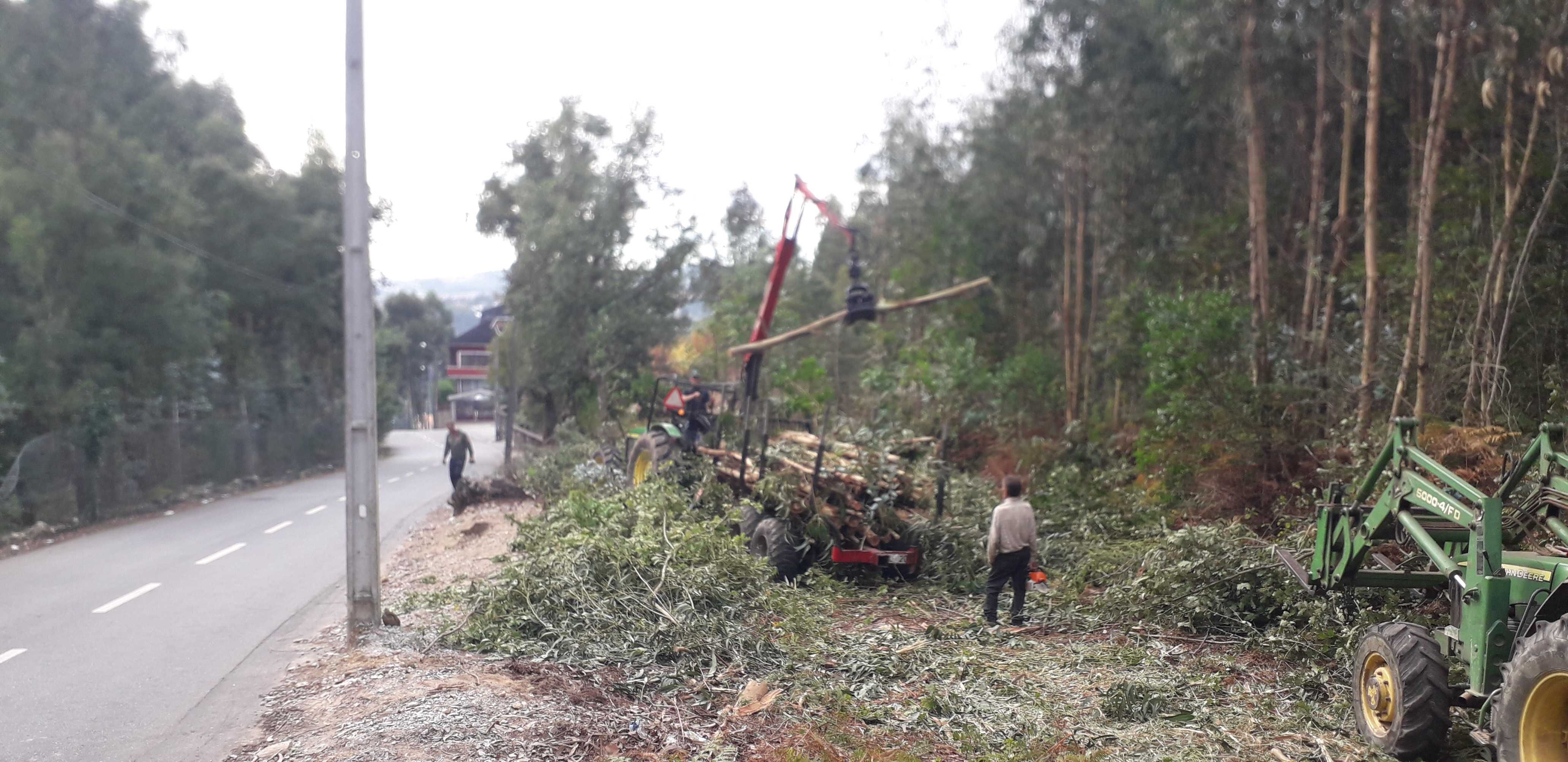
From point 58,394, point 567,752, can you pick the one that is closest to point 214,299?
point 58,394

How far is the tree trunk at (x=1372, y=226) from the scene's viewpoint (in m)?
12.5

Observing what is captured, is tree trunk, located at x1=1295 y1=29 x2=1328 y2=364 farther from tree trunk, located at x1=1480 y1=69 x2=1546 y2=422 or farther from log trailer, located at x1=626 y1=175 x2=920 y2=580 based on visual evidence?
log trailer, located at x1=626 y1=175 x2=920 y2=580

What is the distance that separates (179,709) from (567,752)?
301 centimetres

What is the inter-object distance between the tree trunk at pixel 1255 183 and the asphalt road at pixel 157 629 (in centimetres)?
1329

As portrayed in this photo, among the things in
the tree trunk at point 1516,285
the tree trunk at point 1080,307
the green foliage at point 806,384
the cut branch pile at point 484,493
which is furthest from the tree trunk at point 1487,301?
the cut branch pile at point 484,493

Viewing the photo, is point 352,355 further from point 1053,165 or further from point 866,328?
point 866,328

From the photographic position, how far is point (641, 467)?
14828 millimetres

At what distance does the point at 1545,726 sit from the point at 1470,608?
2.70 feet

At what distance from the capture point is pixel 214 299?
99.3 ft

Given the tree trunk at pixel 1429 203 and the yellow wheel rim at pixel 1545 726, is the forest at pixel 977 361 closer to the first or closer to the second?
the tree trunk at pixel 1429 203

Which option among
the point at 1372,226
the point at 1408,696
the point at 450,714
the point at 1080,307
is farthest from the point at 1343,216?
the point at 450,714

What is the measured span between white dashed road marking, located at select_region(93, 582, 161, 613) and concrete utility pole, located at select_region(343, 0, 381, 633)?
11.2 ft

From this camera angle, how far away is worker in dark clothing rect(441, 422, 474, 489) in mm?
20516

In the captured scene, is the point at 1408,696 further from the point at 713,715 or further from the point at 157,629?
the point at 157,629
